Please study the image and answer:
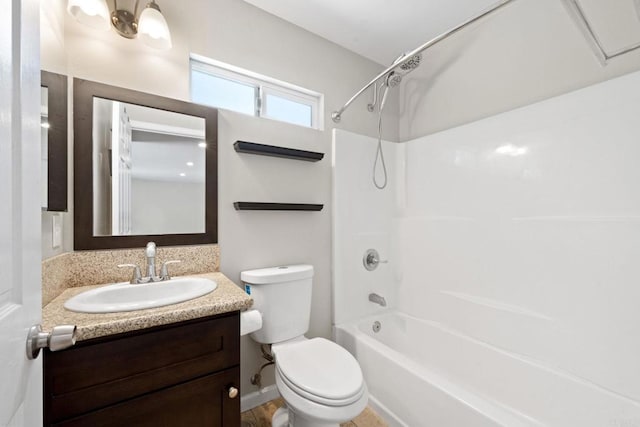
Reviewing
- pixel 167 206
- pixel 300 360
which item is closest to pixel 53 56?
pixel 167 206

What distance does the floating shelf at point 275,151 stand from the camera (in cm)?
158

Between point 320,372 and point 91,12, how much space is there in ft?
6.38

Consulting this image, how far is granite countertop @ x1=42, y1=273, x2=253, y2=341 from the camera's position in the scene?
79 centimetres

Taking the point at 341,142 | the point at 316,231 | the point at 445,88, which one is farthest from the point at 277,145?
the point at 445,88

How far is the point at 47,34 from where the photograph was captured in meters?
1.00

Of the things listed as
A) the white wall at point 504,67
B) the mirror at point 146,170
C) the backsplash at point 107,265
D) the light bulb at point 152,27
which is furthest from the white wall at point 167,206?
the white wall at point 504,67

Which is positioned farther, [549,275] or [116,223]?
[549,275]

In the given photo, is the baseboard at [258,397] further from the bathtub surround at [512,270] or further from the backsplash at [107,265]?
the backsplash at [107,265]

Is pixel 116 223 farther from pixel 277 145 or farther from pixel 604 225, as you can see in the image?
pixel 604 225

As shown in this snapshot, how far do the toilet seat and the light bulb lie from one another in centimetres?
173

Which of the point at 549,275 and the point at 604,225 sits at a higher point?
the point at 604,225

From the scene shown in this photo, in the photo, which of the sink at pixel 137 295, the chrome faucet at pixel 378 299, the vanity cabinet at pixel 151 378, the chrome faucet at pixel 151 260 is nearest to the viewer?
the vanity cabinet at pixel 151 378

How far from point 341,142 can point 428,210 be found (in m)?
0.87

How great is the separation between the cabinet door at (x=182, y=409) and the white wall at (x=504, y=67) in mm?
2226
